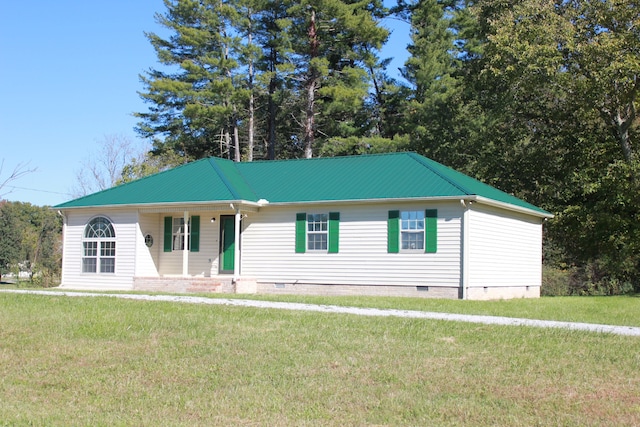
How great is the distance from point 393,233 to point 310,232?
263cm

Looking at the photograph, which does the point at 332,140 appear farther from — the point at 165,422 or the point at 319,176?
the point at 165,422

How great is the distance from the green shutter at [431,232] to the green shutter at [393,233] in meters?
0.81

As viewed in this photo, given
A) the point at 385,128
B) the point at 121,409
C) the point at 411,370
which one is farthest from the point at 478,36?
the point at 121,409

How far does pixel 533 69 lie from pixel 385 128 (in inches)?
447

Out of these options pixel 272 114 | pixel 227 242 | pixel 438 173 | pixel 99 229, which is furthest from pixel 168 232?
pixel 272 114

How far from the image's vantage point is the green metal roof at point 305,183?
20484mm

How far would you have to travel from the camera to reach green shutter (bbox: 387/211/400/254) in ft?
66.1

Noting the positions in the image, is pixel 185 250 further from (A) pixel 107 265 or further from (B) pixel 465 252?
(B) pixel 465 252

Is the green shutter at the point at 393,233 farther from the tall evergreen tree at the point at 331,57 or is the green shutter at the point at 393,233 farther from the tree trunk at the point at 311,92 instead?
the tree trunk at the point at 311,92

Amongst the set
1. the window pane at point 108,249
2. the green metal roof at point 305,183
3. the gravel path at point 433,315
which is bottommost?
the gravel path at point 433,315

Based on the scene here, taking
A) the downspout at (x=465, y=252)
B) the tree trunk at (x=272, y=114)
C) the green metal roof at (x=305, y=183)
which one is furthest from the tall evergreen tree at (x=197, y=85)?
the downspout at (x=465, y=252)

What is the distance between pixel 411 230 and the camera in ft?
65.8

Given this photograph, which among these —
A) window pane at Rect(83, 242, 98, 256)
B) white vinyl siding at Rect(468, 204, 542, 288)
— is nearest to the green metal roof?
white vinyl siding at Rect(468, 204, 542, 288)

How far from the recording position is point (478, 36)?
3300cm
